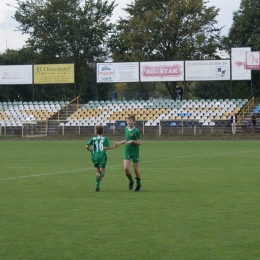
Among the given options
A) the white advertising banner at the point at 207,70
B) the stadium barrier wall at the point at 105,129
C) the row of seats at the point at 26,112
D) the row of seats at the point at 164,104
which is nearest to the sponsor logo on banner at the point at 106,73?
the row of seats at the point at 164,104

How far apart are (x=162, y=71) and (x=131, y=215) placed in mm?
47927

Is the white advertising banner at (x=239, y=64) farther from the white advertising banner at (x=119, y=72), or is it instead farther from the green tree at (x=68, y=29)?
the green tree at (x=68, y=29)

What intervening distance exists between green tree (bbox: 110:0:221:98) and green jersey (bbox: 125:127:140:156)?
56372 mm

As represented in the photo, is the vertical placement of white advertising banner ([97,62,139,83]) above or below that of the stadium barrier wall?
above

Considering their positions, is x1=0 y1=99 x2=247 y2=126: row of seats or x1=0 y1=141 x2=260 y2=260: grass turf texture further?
x1=0 y1=99 x2=247 y2=126: row of seats

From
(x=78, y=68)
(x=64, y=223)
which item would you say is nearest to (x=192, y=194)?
(x=64, y=223)

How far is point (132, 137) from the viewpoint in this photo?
671 inches

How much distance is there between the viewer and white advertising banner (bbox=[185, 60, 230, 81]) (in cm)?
5878

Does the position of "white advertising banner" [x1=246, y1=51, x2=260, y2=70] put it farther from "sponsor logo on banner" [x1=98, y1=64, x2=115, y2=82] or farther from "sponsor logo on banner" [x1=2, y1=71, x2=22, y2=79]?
"sponsor logo on banner" [x1=2, y1=71, x2=22, y2=79]

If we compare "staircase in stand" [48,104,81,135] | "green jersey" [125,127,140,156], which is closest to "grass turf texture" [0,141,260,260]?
"green jersey" [125,127,140,156]

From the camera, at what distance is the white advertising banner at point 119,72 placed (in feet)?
200

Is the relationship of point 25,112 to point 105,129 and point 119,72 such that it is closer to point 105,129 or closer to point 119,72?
point 119,72

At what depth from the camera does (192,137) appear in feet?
167

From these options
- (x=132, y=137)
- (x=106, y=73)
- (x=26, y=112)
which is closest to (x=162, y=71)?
(x=106, y=73)
